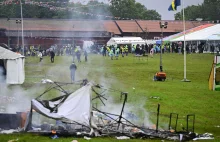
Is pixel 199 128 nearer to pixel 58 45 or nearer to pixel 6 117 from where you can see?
pixel 6 117

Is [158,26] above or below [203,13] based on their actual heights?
below

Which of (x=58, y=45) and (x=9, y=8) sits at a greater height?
(x=9, y=8)

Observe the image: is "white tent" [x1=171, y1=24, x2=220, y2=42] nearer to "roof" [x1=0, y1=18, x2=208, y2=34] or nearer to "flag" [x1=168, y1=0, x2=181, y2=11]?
"roof" [x1=0, y1=18, x2=208, y2=34]

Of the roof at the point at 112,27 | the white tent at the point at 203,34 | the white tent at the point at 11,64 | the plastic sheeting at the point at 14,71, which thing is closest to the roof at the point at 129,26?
the roof at the point at 112,27

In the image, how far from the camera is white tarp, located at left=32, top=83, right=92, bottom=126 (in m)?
15.4

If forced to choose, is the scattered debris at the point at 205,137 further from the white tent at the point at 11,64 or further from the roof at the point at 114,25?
the roof at the point at 114,25

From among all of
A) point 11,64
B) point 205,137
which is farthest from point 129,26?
point 205,137

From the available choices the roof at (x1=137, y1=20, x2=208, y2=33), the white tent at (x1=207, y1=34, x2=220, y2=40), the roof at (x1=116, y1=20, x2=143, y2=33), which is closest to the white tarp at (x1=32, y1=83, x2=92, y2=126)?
the white tent at (x1=207, y1=34, x2=220, y2=40)

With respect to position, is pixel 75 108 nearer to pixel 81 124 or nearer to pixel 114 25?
pixel 81 124

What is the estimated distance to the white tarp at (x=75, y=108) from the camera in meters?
15.4

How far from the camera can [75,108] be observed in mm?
15594

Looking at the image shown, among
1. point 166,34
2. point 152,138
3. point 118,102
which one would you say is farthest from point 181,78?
point 166,34

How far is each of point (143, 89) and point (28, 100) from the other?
332 inches

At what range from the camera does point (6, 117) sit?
16.0m
